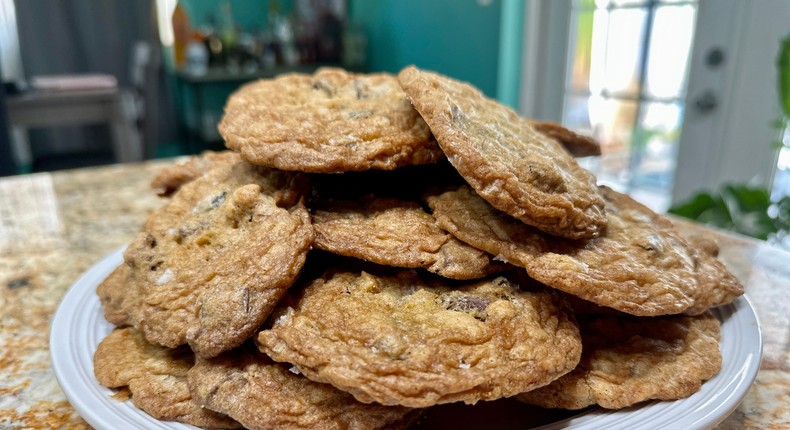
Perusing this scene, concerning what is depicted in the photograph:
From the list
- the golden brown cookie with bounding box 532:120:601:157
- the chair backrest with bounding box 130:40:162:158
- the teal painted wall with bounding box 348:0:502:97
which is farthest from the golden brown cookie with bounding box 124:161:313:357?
the chair backrest with bounding box 130:40:162:158

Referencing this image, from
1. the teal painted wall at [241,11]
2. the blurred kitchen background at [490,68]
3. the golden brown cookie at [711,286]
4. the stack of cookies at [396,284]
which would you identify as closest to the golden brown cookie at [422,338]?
the stack of cookies at [396,284]

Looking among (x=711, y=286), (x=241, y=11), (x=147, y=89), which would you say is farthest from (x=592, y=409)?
(x=241, y=11)

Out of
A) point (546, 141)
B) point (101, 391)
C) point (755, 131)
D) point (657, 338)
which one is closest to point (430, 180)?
point (546, 141)

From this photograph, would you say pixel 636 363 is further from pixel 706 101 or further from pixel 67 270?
pixel 706 101

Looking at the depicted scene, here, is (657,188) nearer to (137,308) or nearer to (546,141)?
(546,141)

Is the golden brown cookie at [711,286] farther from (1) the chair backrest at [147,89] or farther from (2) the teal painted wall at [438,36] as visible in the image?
(1) the chair backrest at [147,89]

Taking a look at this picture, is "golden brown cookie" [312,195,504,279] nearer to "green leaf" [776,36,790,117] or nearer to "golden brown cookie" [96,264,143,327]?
"golden brown cookie" [96,264,143,327]

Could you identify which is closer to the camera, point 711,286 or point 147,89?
point 711,286
